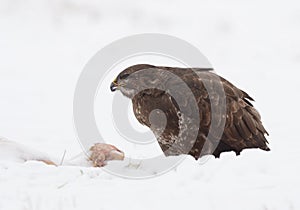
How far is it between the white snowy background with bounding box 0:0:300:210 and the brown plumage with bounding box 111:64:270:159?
0.41 metres

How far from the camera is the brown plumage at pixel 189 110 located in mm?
5477

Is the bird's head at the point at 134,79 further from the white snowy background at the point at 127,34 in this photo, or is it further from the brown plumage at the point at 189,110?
the white snowy background at the point at 127,34

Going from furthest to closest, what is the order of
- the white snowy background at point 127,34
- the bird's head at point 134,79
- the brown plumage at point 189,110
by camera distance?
the bird's head at point 134,79
the brown plumage at point 189,110
the white snowy background at point 127,34

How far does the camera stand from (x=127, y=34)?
51.1 feet

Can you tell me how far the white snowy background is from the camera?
443cm

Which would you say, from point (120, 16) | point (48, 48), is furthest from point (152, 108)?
point (120, 16)

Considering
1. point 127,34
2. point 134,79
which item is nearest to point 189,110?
point 134,79

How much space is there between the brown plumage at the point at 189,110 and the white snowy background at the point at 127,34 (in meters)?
0.41

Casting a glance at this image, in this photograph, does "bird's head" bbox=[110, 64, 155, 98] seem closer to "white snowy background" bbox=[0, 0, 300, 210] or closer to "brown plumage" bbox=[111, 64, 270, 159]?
"brown plumage" bbox=[111, 64, 270, 159]

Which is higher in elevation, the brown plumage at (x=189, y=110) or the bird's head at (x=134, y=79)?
the bird's head at (x=134, y=79)

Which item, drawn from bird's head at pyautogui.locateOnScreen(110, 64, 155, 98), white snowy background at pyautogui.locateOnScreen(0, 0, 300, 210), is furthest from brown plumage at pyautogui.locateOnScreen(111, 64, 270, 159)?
white snowy background at pyautogui.locateOnScreen(0, 0, 300, 210)

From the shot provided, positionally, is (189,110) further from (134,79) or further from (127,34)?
(127,34)

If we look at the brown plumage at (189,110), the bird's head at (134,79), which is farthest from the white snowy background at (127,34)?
the bird's head at (134,79)

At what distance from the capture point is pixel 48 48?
592 inches
